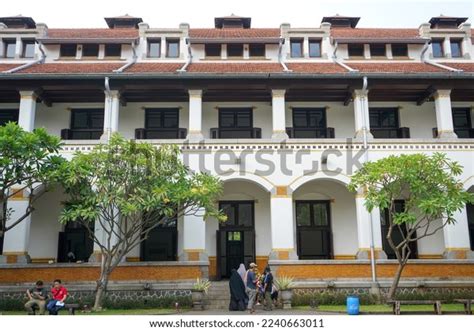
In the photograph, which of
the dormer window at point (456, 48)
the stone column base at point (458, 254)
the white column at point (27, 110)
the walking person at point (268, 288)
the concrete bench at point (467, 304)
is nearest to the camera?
the concrete bench at point (467, 304)

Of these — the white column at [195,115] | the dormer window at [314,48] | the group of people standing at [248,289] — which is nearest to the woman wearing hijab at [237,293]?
the group of people standing at [248,289]

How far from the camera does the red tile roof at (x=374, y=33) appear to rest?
22.3 metres

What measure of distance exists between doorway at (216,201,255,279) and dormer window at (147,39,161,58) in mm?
8007

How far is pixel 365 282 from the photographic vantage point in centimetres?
1633

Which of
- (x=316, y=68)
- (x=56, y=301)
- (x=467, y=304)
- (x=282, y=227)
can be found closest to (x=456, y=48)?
(x=316, y=68)

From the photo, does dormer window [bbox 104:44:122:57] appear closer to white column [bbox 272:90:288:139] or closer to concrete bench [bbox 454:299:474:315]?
white column [bbox 272:90:288:139]

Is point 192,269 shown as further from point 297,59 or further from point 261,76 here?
point 297,59

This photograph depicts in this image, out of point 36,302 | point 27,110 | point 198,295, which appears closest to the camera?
point 36,302

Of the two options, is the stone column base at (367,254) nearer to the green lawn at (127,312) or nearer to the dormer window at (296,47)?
the green lawn at (127,312)

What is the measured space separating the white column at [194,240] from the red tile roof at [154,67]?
21.8 feet

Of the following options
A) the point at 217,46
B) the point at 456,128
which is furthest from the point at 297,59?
the point at 456,128

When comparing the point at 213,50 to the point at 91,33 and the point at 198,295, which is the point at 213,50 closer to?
the point at 91,33

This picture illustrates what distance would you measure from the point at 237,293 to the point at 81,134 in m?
10.2

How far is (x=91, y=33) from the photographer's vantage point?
2320 centimetres
